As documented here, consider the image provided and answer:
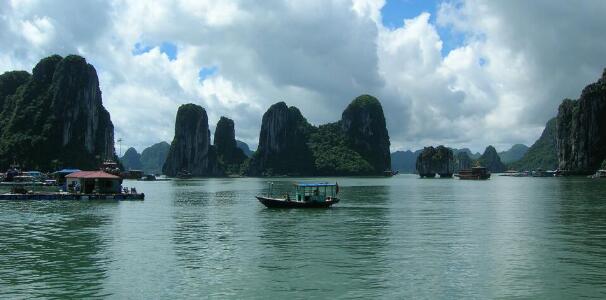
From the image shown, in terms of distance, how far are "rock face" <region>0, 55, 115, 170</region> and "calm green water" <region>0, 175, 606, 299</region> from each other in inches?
5234

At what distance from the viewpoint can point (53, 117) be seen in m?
182

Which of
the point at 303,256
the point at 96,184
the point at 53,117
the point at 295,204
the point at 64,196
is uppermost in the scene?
the point at 53,117

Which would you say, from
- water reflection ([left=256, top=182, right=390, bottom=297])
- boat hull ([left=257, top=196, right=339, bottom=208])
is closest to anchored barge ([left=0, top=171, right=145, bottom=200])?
boat hull ([left=257, top=196, right=339, bottom=208])

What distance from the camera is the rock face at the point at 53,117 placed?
17062cm

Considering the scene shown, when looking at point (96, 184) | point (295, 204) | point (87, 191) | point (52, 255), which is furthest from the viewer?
point (96, 184)

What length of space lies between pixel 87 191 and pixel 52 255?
153ft

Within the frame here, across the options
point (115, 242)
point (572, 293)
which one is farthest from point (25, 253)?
point (572, 293)

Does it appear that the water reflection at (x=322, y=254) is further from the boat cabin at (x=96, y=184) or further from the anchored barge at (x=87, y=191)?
the boat cabin at (x=96, y=184)

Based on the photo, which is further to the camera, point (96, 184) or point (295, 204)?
point (96, 184)

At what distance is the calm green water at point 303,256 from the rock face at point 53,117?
436 ft

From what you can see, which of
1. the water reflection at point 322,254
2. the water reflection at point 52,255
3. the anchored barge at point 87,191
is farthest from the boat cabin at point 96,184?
the water reflection at point 322,254

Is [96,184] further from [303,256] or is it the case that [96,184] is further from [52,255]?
[303,256]

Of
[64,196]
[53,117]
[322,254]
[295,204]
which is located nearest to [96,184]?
[64,196]

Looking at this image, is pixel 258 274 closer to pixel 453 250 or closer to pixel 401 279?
pixel 401 279
